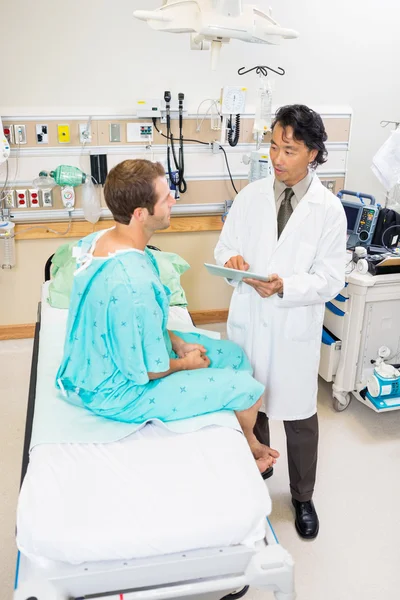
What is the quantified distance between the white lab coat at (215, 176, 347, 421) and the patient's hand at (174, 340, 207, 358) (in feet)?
0.69

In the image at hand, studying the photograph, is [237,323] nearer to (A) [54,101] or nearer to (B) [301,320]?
(B) [301,320]

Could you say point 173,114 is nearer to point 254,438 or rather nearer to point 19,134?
point 19,134

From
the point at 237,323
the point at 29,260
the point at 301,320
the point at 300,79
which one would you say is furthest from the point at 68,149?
the point at 301,320

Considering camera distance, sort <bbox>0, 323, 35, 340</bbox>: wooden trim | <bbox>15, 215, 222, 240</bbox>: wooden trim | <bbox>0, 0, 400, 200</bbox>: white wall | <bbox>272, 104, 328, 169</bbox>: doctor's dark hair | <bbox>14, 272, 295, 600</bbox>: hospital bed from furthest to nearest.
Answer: <bbox>0, 323, 35, 340</bbox>: wooden trim, <bbox>15, 215, 222, 240</bbox>: wooden trim, <bbox>0, 0, 400, 200</bbox>: white wall, <bbox>272, 104, 328, 169</bbox>: doctor's dark hair, <bbox>14, 272, 295, 600</bbox>: hospital bed

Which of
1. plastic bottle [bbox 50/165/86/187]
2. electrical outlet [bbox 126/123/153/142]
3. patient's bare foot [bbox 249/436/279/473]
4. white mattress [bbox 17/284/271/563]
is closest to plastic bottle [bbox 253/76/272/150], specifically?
electrical outlet [bbox 126/123/153/142]

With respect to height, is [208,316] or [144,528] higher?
[144,528]

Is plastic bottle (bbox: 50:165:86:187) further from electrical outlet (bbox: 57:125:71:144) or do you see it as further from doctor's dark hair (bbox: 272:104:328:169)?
doctor's dark hair (bbox: 272:104:328:169)

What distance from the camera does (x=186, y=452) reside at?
1551 millimetres

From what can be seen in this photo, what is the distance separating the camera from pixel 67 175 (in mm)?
3189

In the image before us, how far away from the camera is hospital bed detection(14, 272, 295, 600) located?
4.17 ft

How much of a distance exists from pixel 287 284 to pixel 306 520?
0.92 m

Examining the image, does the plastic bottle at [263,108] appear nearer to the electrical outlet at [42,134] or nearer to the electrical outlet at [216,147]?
the electrical outlet at [216,147]

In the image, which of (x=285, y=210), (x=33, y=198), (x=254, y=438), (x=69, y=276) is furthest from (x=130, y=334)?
(x=33, y=198)

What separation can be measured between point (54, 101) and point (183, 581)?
2.73 m
